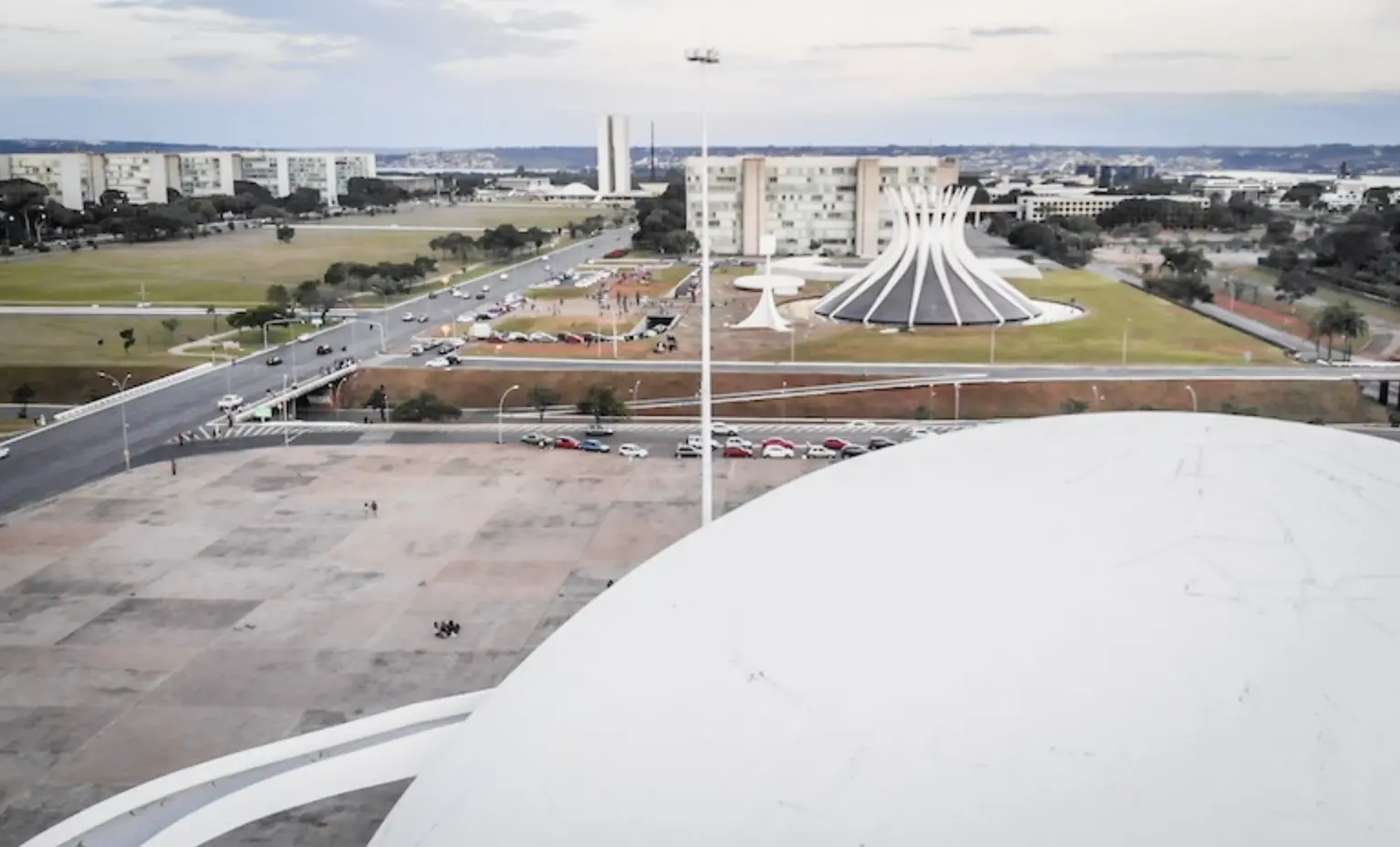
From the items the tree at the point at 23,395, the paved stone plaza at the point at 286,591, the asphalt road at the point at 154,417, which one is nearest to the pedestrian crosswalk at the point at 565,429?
the asphalt road at the point at 154,417

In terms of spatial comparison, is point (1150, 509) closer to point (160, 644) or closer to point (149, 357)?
point (160, 644)

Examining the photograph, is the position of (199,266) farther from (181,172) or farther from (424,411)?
(181,172)

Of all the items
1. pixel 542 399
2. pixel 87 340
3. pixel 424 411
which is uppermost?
pixel 87 340

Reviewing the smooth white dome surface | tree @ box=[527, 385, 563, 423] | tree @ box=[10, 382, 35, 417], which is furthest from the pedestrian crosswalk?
the smooth white dome surface

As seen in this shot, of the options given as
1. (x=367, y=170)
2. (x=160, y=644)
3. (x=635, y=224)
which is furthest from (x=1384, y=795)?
(x=367, y=170)

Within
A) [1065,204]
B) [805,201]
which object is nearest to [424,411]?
[805,201]

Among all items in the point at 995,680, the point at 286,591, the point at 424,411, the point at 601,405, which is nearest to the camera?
the point at 995,680

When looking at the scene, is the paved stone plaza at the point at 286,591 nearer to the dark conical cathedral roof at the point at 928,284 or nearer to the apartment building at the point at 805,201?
the dark conical cathedral roof at the point at 928,284

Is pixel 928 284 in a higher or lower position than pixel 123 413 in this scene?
higher
